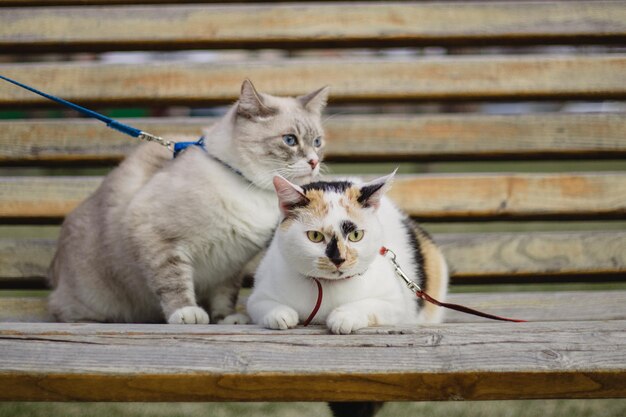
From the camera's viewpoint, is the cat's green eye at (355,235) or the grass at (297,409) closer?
the cat's green eye at (355,235)

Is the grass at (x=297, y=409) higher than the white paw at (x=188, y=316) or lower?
lower

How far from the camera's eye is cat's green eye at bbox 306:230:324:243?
1327 millimetres

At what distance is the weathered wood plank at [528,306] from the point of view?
6.31 ft

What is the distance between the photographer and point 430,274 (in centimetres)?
172

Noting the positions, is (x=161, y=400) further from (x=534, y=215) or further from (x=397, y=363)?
(x=534, y=215)

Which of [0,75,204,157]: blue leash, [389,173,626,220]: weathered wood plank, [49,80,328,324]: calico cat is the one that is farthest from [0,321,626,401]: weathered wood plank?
[389,173,626,220]: weathered wood plank

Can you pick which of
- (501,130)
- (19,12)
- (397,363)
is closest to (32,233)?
(19,12)

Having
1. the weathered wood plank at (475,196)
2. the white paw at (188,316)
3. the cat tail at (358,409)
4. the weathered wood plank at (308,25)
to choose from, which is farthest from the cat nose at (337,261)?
the weathered wood plank at (308,25)

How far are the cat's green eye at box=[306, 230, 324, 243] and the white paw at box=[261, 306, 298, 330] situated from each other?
0.16 meters

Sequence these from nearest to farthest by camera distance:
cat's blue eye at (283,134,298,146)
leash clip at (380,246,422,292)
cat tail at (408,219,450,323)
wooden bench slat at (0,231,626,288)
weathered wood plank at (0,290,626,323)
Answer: leash clip at (380,246,422,292), cat tail at (408,219,450,323), cat's blue eye at (283,134,298,146), weathered wood plank at (0,290,626,323), wooden bench slat at (0,231,626,288)

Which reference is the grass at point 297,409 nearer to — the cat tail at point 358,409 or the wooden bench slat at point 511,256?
the wooden bench slat at point 511,256

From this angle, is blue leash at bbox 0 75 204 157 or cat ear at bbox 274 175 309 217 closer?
cat ear at bbox 274 175 309 217

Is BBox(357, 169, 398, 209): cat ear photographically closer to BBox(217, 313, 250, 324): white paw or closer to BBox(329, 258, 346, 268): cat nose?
BBox(329, 258, 346, 268): cat nose

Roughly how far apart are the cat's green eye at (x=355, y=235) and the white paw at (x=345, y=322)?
17 cm
